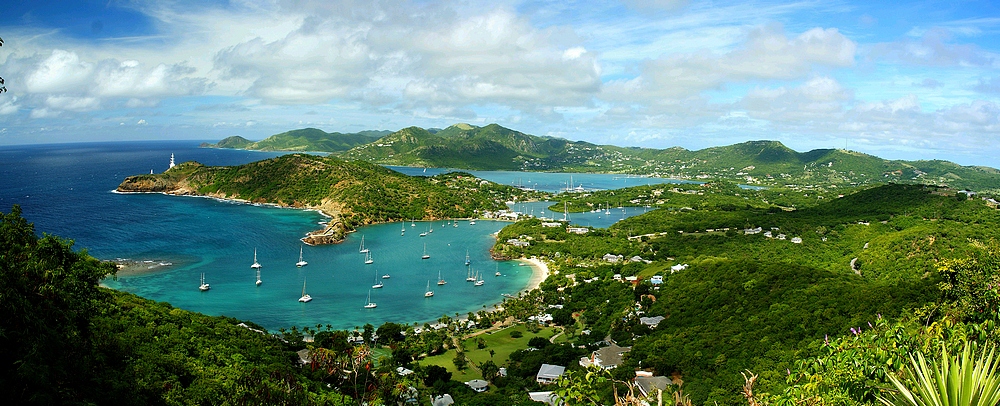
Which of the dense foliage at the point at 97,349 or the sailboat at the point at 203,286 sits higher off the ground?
the dense foliage at the point at 97,349

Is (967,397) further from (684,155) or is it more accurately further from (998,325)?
(684,155)

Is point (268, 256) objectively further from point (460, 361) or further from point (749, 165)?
point (749, 165)

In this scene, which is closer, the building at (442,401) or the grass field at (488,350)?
the building at (442,401)

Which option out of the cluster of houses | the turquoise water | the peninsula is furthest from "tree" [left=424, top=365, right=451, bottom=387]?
the turquoise water

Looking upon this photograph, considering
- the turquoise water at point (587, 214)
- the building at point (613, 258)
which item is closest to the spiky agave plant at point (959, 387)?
the building at point (613, 258)

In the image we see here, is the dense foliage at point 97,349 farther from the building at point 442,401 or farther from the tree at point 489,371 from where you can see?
the tree at point 489,371
